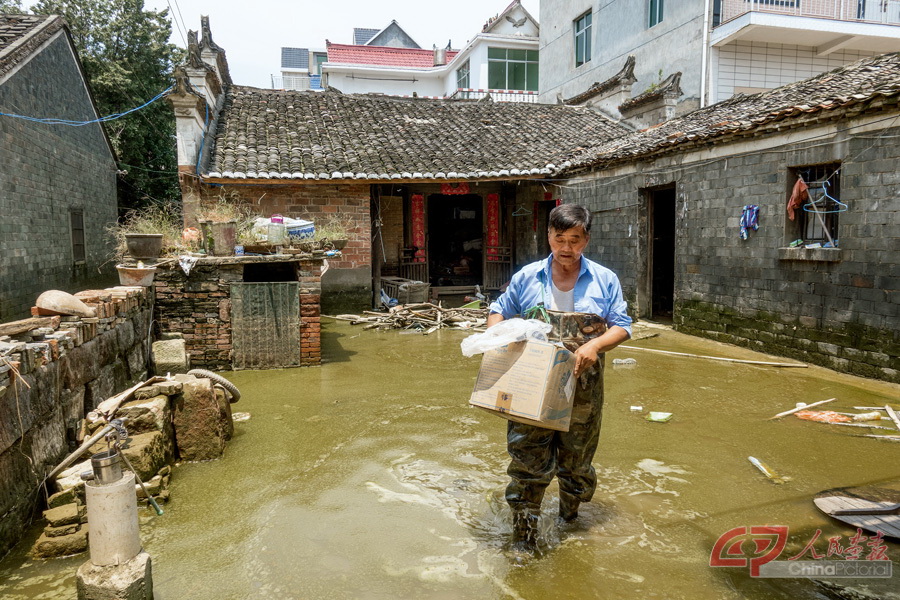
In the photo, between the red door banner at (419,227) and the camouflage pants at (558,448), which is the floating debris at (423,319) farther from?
the camouflage pants at (558,448)

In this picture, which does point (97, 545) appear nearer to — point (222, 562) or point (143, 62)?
point (222, 562)

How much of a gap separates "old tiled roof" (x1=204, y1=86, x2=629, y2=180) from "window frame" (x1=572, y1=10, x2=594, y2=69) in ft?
15.9

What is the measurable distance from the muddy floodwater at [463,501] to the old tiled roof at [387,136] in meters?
6.42

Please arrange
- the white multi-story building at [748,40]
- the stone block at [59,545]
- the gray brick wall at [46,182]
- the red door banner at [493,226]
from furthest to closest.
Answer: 1. the red door banner at [493,226]
2. the white multi-story building at [748,40]
3. the gray brick wall at [46,182]
4. the stone block at [59,545]

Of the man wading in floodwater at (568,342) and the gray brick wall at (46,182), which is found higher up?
the gray brick wall at (46,182)

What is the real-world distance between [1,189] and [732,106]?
1191cm

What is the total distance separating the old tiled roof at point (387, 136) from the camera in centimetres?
1133

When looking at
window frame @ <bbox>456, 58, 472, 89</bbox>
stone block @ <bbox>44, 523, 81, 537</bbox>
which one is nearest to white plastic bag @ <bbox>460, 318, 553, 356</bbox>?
stone block @ <bbox>44, 523, 81, 537</bbox>

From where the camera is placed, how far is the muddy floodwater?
271 centimetres

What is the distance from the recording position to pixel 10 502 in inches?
117

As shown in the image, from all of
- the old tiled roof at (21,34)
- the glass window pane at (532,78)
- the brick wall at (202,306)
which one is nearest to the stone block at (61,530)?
the brick wall at (202,306)

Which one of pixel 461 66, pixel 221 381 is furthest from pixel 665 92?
pixel 461 66

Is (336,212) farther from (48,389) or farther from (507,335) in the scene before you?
(507,335)

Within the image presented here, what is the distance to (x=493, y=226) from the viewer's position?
14781 millimetres
